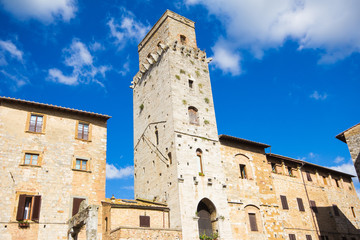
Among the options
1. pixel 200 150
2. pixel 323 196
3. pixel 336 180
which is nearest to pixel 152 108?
pixel 200 150

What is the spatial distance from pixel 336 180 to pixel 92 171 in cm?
2791

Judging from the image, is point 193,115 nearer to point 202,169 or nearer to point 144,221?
point 202,169

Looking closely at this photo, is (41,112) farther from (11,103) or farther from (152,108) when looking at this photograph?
(152,108)

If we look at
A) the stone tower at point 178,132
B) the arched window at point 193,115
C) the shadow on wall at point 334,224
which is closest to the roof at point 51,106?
the stone tower at point 178,132

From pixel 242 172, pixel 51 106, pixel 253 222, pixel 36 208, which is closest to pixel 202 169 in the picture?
pixel 242 172

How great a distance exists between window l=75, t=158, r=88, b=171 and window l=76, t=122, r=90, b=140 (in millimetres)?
1601

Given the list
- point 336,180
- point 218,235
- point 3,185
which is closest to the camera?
point 3,185

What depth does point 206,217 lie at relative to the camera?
81.3 ft

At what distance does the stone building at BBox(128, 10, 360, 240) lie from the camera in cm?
2466

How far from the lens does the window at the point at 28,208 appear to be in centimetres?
1906

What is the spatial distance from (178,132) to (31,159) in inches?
413

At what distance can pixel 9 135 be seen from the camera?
20688 mm

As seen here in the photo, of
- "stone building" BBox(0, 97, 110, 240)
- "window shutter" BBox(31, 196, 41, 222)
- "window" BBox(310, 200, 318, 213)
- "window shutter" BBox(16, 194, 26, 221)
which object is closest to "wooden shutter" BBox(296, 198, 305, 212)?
A: "window" BBox(310, 200, 318, 213)

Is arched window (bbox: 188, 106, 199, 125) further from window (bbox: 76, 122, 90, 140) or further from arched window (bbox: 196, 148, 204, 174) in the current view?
window (bbox: 76, 122, 90, 140)
